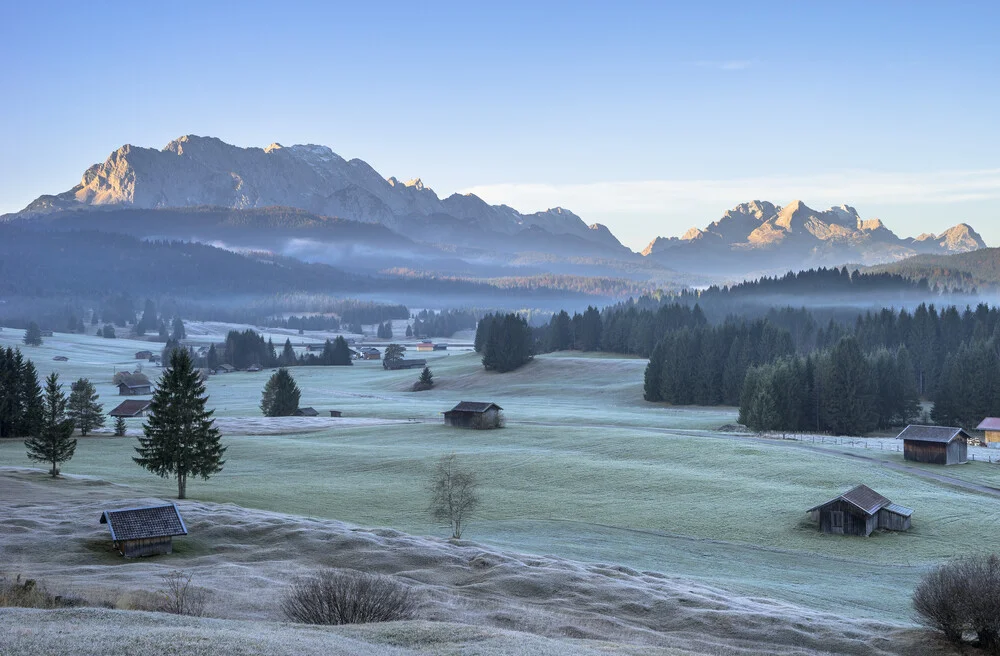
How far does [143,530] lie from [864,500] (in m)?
42.6

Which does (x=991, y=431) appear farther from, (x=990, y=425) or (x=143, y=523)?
(x=143, y=523)

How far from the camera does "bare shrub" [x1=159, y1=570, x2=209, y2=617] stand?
30953mm

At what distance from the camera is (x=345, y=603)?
104 feet

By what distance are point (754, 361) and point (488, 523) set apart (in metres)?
103

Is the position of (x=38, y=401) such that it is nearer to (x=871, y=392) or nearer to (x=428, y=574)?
(x=428, y=574)

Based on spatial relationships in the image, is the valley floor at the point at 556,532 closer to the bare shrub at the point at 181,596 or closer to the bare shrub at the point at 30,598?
the bare shrub at the point at 181,596

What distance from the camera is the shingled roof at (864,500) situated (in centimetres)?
5728

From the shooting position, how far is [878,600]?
42469 mm

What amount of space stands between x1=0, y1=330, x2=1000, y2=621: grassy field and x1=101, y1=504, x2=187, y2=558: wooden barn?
38.2ft

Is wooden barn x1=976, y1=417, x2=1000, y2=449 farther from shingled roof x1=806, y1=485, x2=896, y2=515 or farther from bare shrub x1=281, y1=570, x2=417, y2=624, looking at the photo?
bare shrub x1=281, y1=570, x2=417, y2=624

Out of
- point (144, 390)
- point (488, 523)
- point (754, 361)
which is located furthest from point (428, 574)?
point (144, 390)

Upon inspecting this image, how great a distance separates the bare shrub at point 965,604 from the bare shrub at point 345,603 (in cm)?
1932

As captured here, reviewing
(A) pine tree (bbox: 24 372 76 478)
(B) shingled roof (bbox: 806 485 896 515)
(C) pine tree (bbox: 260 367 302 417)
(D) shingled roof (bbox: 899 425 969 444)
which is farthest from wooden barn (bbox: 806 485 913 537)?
(C) pine tree (bbox: 260 367 302 417)

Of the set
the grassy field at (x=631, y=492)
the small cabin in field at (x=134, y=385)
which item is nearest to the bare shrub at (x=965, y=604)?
the grassy field at (x=631, y=492)
